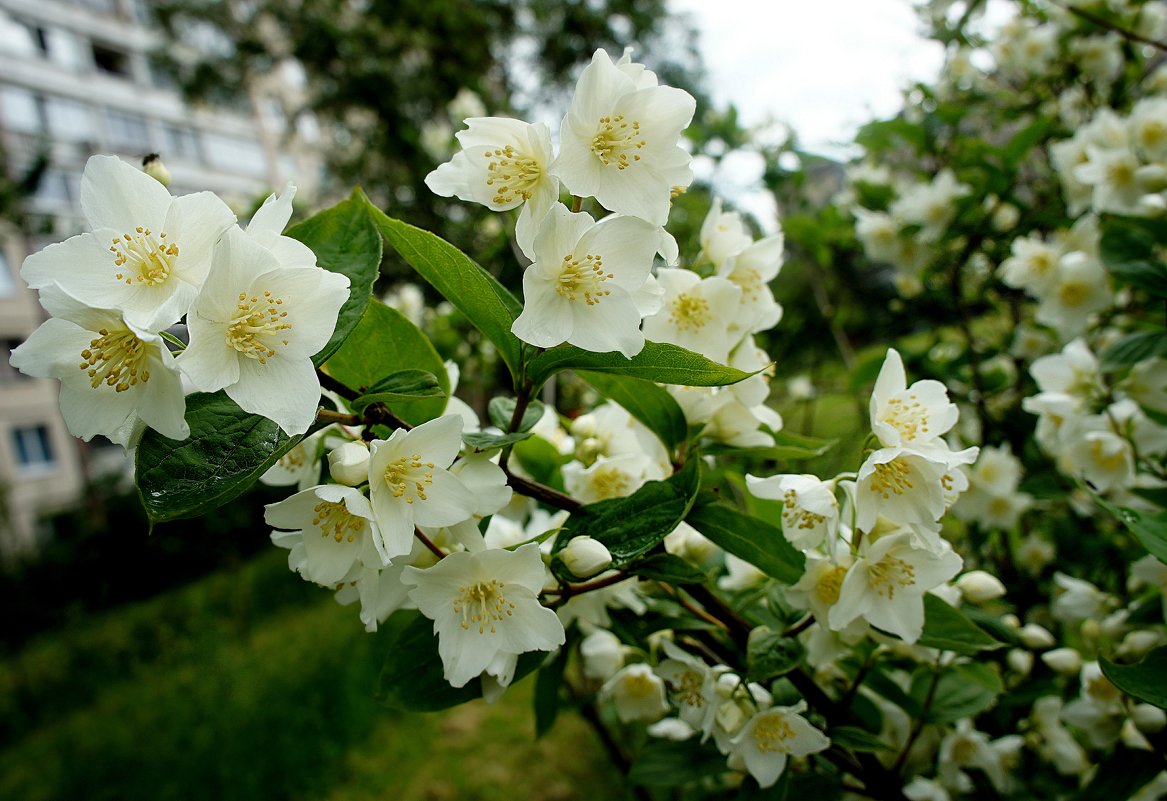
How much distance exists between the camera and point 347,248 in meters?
0.77

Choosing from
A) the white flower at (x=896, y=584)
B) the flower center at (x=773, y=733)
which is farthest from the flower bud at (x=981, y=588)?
the flower center at (x=773, y=733)

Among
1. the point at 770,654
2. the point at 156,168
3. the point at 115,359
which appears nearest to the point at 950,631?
the point at 770,654

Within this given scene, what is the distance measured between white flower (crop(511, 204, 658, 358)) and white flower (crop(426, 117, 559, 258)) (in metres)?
0.04

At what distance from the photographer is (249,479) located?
598 millimetres

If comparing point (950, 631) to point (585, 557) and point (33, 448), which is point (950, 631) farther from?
point (33, 448)

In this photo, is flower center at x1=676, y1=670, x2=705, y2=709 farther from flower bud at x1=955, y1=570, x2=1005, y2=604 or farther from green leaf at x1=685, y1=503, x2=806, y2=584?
flower bud at x1=955, y1=570, x2=1005, y2=604

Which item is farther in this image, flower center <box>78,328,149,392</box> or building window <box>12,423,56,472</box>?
building window <box>12,423,56,472</box>

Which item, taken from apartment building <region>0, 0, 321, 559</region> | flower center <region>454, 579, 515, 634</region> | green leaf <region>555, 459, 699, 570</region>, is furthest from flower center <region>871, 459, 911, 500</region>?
apartment building <region>0, 0, 321, 559</region>

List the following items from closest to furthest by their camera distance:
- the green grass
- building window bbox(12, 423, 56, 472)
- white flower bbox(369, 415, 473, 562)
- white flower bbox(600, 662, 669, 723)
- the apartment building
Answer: white flower bbox(369, 415, 473, 562)
white flower bbox(600, 662, 669, 723)
the green grass
the apartment building
building window bbox(12, 423, 56, 472)

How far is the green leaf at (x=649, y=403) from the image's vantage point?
0.87 m

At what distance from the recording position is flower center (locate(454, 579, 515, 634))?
75 cm

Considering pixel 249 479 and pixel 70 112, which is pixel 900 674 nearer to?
pixel 249 479

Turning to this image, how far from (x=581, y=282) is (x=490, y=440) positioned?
186 millimetres

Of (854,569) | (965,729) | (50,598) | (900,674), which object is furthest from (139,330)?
(50,598)
